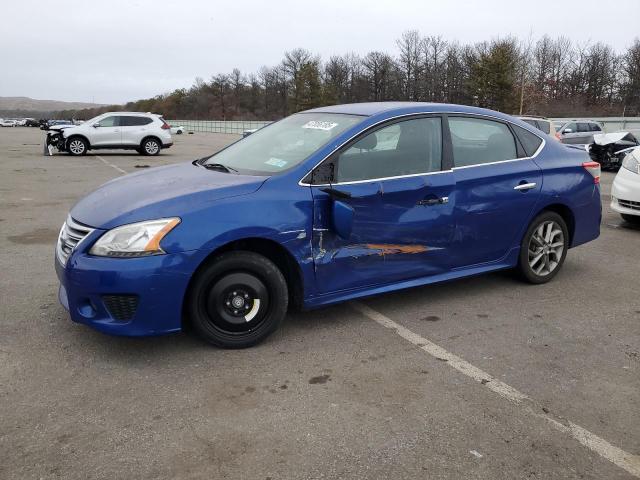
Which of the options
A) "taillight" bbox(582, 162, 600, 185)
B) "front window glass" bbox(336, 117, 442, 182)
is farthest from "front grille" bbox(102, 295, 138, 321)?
"taillight" bbox(582, 162, 600, 185)

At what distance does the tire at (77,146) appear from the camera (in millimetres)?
21398

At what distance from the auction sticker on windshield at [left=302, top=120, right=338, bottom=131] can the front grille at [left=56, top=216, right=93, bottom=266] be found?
184 centimetres

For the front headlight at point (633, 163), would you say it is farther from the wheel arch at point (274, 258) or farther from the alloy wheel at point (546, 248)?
the wheel arch at point (274, 258)

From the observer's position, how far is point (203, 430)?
2.83 meters

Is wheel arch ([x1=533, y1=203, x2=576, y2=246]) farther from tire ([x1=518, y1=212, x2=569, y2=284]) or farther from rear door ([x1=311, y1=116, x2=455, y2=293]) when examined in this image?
rear door ([x1=311, y1=116, x2=455, y2=293])

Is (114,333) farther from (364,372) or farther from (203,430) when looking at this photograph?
(364,372)

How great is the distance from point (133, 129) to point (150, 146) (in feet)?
2.90

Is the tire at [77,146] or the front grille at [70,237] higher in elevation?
the tire at [77,146]

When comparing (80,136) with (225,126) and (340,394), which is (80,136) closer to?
(340,394)

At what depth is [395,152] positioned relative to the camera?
4.27m

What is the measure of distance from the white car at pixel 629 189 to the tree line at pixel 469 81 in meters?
55.8

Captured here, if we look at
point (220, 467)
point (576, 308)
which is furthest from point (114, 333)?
point (576, 308)

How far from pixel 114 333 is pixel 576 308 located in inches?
140

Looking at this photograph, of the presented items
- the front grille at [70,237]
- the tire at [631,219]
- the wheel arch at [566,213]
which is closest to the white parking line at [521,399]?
the wheel arch at [566,213]
